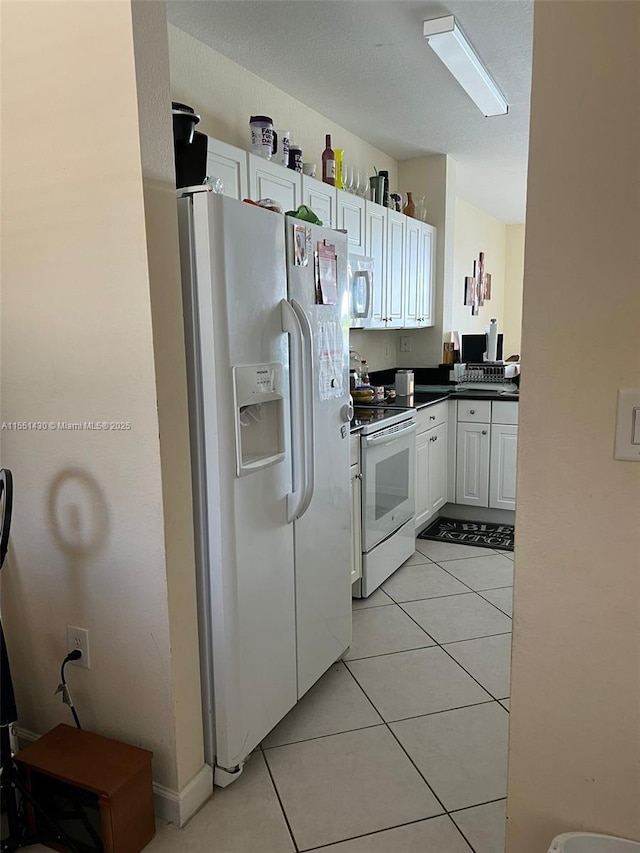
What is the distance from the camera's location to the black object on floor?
154 inches

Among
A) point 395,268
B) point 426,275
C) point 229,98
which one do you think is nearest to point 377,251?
point 395,268

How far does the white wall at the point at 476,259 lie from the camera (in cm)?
615

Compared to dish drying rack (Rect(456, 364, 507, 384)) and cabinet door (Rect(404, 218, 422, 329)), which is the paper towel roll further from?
cabinet door (Rect(404, 218, 422, 329))

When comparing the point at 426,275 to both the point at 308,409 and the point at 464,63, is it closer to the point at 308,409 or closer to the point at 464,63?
the point at 464,63

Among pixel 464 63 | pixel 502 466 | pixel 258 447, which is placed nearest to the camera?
pixel 258 447

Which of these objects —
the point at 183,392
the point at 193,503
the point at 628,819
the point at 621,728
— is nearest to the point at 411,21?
the point at 183,392

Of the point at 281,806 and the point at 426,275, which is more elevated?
the point at 426,275

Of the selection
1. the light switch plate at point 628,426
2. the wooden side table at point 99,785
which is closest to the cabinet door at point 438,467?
the wooden side table at point 99,785

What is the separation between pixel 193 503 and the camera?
5.62 feet

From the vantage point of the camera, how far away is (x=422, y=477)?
3.90 meters

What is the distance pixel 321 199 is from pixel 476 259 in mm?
4029

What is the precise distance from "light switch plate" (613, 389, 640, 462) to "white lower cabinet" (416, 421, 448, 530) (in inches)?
106

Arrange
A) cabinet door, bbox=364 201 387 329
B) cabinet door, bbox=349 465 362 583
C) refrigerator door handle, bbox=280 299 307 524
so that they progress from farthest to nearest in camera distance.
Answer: cabinet door, bbox=364 201 387 329 → cabinet door, bbox=349 465 362 583 → refrigerator door handle, bbox=280 299 307 524

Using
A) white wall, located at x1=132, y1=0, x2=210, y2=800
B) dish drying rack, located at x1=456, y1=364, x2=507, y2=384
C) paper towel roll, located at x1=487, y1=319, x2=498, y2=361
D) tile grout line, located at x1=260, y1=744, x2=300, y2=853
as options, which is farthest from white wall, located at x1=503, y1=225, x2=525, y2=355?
white wall, located at x1=132, y1=0, x2=210, y2=800
